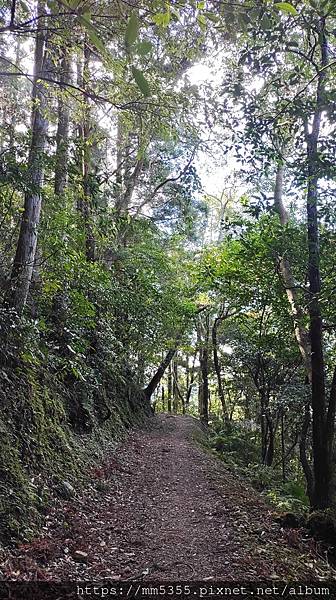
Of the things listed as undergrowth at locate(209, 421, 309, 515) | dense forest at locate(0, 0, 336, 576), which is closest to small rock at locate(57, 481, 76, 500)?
dense forest at locate(0, 0, 336, 576)

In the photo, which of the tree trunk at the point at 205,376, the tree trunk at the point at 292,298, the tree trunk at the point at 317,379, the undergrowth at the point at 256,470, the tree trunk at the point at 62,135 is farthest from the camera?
the tree trunk at the point at 205,376

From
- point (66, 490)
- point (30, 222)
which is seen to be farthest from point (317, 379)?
point (30, 222)

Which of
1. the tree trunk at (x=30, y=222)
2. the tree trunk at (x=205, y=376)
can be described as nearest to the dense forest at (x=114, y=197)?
the tree trunk at (x=30, y=222)

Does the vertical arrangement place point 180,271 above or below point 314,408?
above

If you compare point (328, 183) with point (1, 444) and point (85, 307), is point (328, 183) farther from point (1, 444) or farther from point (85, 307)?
point (1, 444)

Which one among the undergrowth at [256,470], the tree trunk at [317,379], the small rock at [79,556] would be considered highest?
the tree trunk at [317,379]

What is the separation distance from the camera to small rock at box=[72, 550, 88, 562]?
12.2 ft

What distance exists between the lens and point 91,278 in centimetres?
768

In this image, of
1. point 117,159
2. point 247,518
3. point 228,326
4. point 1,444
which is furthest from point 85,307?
point 228,326

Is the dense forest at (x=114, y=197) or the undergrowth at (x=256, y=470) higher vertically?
the dense forest at (x=114, y=197)

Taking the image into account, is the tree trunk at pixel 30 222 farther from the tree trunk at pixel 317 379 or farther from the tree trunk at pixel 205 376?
the tree trunk at pixel 205 376

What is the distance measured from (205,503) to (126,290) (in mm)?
6588

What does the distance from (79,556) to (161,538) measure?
1.14 m

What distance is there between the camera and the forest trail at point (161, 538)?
3.63 m
